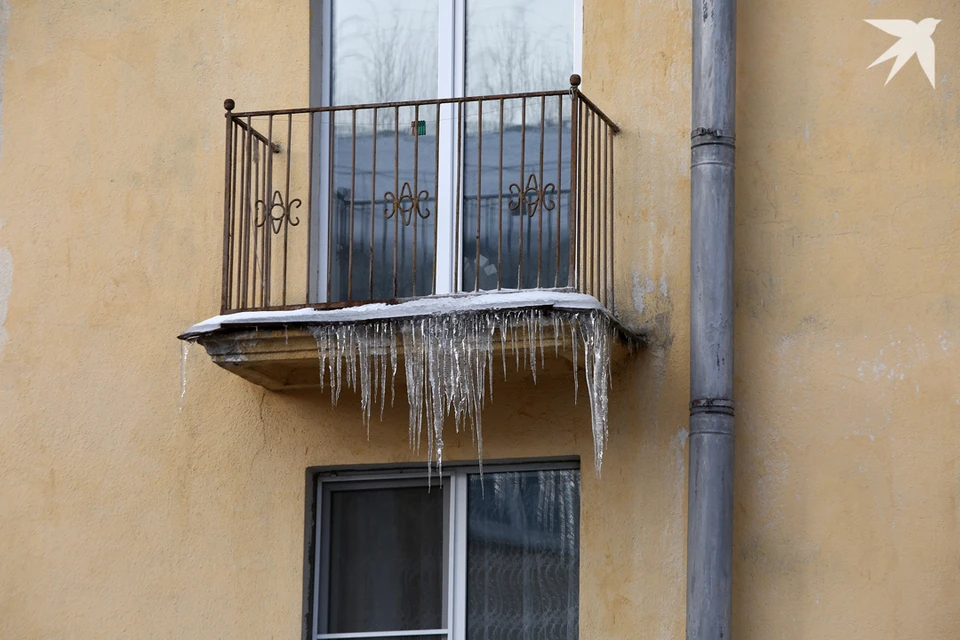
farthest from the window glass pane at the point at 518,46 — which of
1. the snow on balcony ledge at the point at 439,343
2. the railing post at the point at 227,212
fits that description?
the snow on balcony ledge at the point at 439,343

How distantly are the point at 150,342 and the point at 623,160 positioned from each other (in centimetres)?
289

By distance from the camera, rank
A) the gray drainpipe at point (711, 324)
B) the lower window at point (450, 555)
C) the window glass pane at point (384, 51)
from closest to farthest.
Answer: the gray drainpipe at point (711, 324) → the lower window at point (450, 555) → the window glass pane at point (384, 51)

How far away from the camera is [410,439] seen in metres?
8.48

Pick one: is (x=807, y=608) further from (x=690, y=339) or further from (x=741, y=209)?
(x=741, y=209)

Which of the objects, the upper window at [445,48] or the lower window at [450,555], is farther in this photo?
the upper window at [445,48]

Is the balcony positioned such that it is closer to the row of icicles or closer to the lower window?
the row of icicles

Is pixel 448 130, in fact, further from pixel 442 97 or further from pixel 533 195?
pixel 533 195

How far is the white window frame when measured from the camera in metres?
8.80

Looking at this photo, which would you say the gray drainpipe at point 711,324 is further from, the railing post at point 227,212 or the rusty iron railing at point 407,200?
the railing post at point 227,212

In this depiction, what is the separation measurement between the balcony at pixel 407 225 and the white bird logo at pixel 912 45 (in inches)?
59.3

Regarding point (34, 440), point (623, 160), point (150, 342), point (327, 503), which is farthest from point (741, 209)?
point (34, 440)

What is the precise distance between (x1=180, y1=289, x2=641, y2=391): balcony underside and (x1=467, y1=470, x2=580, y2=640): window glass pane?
27.3 inches

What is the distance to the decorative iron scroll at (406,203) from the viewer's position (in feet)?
27.9

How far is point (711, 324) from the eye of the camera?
7.96m
